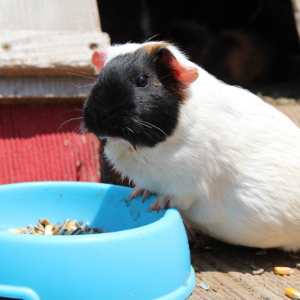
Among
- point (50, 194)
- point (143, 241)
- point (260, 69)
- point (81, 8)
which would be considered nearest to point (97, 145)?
point (50, 194)

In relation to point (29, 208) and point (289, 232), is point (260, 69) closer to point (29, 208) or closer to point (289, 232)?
point (289, 232)

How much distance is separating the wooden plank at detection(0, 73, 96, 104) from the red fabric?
0.38ft

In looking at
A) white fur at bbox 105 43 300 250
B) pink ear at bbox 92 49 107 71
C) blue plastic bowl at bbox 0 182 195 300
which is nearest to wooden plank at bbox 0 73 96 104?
pink ear at bbox 92 49 107 71

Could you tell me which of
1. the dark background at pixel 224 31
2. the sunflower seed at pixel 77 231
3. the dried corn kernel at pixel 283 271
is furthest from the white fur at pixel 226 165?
the dark background at pixel 224 31

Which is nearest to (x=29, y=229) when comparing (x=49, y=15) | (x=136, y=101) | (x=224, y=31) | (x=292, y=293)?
(x=136, y=101)

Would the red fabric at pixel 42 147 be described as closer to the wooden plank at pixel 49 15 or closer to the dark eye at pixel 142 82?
the wooden plank at pixel 49 15

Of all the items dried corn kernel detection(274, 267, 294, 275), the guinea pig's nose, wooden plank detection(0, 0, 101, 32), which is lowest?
dried corn kernel detection(274, 267, 294, 275)

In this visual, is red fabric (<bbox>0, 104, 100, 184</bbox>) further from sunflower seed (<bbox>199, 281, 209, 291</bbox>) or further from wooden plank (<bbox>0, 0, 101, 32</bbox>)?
sunflower seed (<bbox>199, 281, 209, 291</bbox>)

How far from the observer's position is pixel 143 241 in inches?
61.7

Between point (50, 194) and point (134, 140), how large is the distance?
83 centimetres

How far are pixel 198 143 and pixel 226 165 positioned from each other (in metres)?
0.23

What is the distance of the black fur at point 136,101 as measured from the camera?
172 cm

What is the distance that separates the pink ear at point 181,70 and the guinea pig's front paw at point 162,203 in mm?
655

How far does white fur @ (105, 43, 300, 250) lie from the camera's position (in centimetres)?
186
